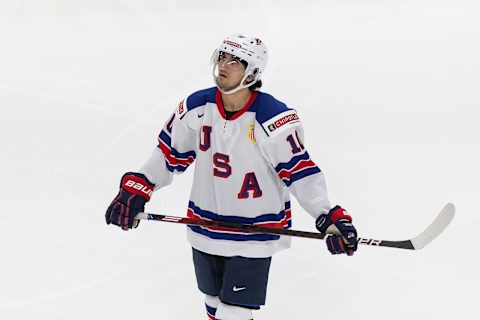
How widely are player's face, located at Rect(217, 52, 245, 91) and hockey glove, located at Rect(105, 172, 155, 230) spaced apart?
473 millimetres

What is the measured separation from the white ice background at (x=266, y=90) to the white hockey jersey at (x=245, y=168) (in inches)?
28.0

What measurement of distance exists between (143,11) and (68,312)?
12.9 feet

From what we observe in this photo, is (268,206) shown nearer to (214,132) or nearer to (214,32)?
(214,132)

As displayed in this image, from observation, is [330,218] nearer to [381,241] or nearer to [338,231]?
[338,231]

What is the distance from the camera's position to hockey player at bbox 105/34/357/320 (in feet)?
8.89

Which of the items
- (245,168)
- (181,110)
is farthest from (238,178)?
(181,110)

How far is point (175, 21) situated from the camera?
684 centimetres

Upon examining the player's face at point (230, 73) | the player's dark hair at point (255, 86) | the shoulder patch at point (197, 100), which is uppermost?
the player's face at point (230, 73)

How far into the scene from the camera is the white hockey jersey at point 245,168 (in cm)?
272

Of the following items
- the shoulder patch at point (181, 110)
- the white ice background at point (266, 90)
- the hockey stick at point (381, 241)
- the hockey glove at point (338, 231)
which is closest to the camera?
the hockey glove at point (338, 231)

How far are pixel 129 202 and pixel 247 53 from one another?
65 cm

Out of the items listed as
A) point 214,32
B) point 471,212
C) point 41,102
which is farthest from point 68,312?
point 214,32

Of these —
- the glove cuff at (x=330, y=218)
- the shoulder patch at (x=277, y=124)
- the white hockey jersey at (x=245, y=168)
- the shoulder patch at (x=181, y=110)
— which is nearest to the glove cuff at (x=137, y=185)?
the white hockey jersey at (x=245, y=168)

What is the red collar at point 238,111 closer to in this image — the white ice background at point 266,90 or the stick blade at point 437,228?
the stick blade at point 437,228
